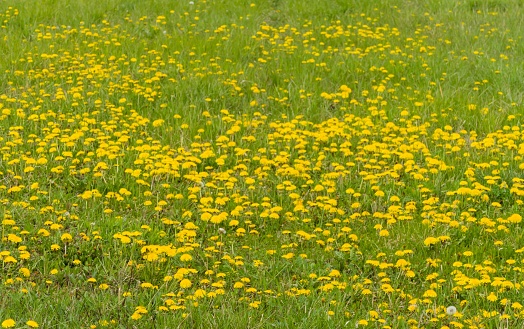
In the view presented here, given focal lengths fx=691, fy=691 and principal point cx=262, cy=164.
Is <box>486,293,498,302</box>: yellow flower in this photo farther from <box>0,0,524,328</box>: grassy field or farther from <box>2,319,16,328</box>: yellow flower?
<box>2,319,16,328</box>: yellow flower

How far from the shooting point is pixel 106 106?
7129mm

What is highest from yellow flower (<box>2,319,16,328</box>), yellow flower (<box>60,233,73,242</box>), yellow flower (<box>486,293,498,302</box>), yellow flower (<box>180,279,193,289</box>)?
yellow flower (<box>2,319,16,328</box>)

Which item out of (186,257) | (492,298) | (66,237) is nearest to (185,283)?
(186,257)

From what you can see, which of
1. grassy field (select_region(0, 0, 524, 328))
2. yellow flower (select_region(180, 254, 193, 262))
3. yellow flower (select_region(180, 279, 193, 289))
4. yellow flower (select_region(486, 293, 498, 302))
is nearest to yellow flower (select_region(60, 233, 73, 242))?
grassy field (select_region(0, 0, 524, 328))

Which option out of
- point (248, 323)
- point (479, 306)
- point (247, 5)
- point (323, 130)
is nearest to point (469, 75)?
point (323, 130)

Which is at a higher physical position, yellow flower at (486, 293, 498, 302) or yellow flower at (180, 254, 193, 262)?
yellow flower at (180, 254, 193, 262)

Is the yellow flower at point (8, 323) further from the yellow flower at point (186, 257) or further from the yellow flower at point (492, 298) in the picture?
the yellow flower at point (492, 298)

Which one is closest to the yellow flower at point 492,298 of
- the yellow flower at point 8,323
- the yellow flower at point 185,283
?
the yellow flower at point 185,283

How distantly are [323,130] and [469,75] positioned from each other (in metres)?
2.57

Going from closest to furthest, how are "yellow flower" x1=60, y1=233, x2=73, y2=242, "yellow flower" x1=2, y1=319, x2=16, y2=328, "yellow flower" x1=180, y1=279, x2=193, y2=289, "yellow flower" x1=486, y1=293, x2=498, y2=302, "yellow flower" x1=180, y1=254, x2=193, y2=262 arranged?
"yellow flower" x1=2, y1=319, x2=16, y2=328, "yellow flower" x1=486, y1=293, x2=498, y2=302, "yellow flower" x1=180, y1=279, x2=193, y2=289, "yellow flower" x1=180, y1=254, x2=193, y2=262, "yellow flower" x1=60, y1=233, x2=73, y2=242

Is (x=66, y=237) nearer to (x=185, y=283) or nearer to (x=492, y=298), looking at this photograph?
(x=185, y=283)

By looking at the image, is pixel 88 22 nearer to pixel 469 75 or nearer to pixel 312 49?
pixel 312 49

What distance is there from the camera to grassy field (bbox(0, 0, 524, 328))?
4191 millimetres

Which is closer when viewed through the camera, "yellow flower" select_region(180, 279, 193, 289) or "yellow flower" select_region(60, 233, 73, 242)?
"yellow flower" select_region(180, 279, 193, 289)
